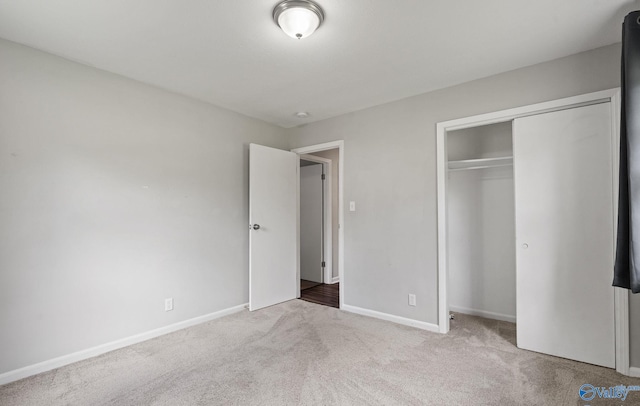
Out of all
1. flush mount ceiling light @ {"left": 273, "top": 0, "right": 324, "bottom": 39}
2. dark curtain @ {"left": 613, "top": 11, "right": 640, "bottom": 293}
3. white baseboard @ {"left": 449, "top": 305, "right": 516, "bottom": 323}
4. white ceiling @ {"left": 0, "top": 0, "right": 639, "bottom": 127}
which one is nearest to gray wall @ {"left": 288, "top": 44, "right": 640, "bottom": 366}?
white ceiling @ {"left": 0, "top": 0, "right": 639, "bottom": 127}

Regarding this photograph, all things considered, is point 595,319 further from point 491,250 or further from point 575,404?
point 491,250

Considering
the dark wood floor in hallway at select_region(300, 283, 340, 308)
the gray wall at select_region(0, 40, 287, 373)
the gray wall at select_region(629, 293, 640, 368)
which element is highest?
the gray wall at select_region(0, 40, 287, 373)

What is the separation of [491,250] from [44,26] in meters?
4.22

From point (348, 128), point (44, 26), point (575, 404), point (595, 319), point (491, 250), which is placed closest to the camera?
point (575, 404)

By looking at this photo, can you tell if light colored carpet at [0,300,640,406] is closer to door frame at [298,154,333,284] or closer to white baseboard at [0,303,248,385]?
white baseboard at [0,303,248,385]

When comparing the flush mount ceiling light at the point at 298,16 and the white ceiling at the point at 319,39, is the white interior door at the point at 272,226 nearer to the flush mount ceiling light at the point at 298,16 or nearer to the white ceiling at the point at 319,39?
the white ceiling at the point at 319,39

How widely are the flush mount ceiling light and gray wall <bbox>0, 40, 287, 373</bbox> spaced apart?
68.5 inches

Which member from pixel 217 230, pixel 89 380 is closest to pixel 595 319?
pixel 217 230

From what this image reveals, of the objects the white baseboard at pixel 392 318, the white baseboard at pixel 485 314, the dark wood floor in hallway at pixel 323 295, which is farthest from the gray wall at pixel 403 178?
the white baseboard at pixel 485 314

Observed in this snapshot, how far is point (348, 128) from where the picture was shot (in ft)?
12.3

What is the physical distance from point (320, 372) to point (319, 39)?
235cm

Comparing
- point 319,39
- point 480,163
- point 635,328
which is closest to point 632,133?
point 635,328

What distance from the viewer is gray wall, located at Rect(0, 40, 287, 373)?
2.21 m

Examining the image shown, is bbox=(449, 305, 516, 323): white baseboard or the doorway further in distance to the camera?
the doorway
